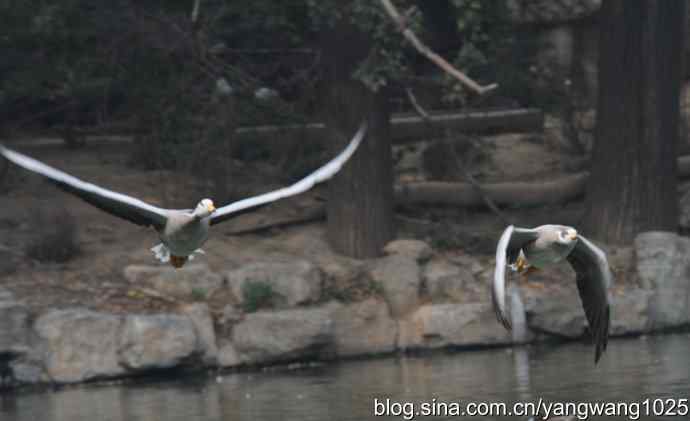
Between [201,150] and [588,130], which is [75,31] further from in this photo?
[588,130]

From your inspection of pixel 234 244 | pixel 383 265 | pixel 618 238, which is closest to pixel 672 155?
pixel 618 238

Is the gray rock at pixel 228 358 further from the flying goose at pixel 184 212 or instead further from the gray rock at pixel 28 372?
the flying goose at pixel 184 212

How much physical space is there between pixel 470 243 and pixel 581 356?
3.35 m

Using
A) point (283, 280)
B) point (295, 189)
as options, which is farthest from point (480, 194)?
point (295, 189)

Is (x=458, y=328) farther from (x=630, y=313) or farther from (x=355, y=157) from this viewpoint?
(x=355, y=157)

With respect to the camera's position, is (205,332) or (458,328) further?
(458,328)

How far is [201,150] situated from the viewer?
735 inches

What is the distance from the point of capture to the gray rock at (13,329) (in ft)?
50.2

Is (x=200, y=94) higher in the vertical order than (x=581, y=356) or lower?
higher

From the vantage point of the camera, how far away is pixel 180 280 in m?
16.5

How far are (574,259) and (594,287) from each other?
0.98 ft

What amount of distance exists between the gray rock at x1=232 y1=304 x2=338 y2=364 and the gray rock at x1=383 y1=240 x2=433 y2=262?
1.98m

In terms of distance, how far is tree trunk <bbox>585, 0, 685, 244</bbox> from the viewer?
1866 centimetres

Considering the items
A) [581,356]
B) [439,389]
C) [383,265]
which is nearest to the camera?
[439,389]
